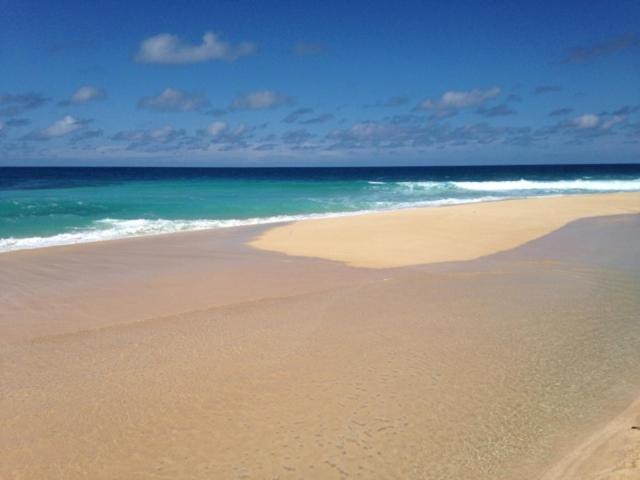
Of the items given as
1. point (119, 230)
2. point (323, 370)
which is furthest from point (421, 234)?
point (323, 370)

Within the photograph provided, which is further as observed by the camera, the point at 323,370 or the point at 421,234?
the point at 421,234

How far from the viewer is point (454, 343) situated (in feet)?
19.9

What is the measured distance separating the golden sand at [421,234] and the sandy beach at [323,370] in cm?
109

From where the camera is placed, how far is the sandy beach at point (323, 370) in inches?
153

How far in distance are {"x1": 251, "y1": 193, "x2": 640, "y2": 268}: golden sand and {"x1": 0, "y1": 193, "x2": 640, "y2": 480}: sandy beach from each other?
1091 millimetres

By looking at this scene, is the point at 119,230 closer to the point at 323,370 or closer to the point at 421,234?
the point at 421,234

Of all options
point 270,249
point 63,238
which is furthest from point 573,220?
point 63,238

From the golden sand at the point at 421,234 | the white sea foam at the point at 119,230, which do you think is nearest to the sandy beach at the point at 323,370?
the golden sand at the point at 421,234

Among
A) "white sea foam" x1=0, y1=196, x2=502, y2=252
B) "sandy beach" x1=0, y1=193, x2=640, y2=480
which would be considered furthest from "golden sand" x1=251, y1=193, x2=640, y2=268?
"white sea foam" x1=0, y1=196, x2=502, y2=252

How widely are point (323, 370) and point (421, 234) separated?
34.6 feet

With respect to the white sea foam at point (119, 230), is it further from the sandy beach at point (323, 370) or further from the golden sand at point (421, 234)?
the sandy beach at point (323, 370)

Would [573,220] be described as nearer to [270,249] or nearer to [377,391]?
[270,249]

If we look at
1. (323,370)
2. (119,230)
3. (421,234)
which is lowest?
(323,370)

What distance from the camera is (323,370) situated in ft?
17.7
